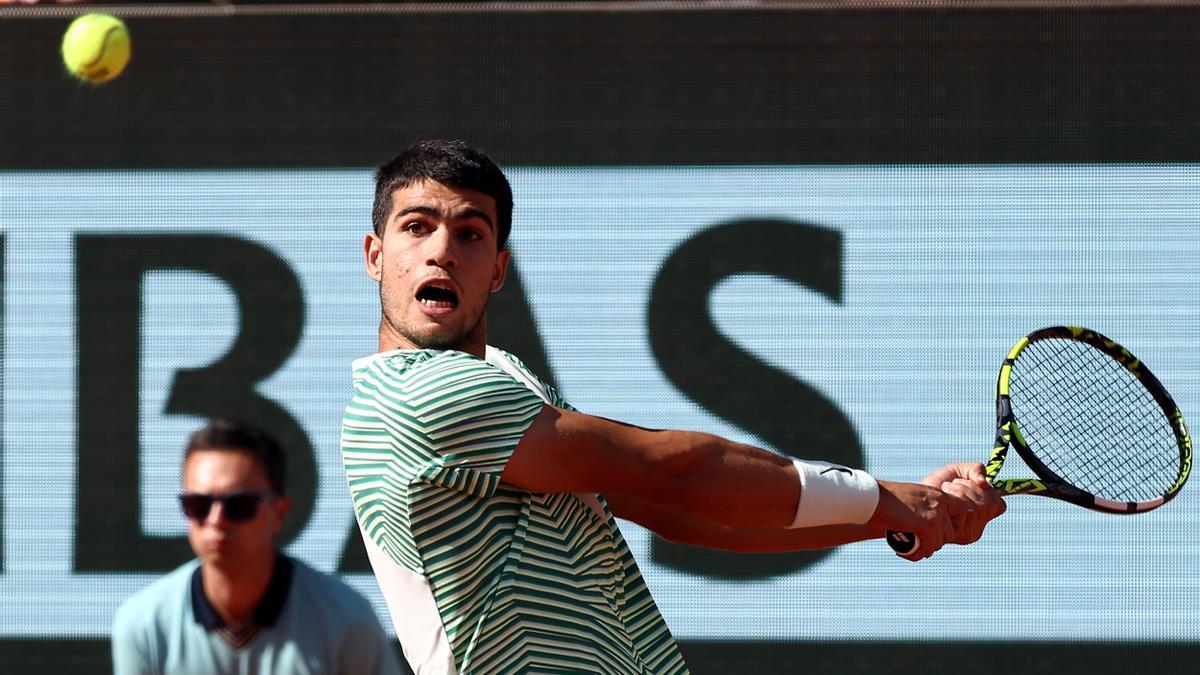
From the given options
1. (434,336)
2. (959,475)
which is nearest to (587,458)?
(434,336)

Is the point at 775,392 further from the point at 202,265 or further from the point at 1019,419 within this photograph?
the point at 202,265

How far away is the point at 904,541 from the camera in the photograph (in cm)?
278

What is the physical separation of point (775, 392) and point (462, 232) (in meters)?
2.34

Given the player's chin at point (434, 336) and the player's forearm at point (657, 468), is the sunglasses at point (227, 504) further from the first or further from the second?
the player's chin at point (434, 336)

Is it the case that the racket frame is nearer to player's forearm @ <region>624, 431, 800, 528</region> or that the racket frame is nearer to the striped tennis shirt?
player's forearm @ <region>624, 431, 800, 528</region>

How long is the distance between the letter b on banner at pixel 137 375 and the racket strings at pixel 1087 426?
226cm

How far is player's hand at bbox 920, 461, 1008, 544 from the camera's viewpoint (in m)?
2.87

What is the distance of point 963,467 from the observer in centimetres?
305

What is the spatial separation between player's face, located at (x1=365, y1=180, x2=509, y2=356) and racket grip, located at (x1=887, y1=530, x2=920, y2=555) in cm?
76

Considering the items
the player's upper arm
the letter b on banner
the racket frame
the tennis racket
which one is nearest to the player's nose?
the player's upper arm

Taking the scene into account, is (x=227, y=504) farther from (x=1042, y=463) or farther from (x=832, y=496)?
(x=1042, y=463)

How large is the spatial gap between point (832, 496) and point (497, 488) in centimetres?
53

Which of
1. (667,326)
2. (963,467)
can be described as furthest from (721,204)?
(963,467)

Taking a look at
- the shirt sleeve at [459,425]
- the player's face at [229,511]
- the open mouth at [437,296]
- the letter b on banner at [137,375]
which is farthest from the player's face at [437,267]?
the letter b on banner at [137,375]
